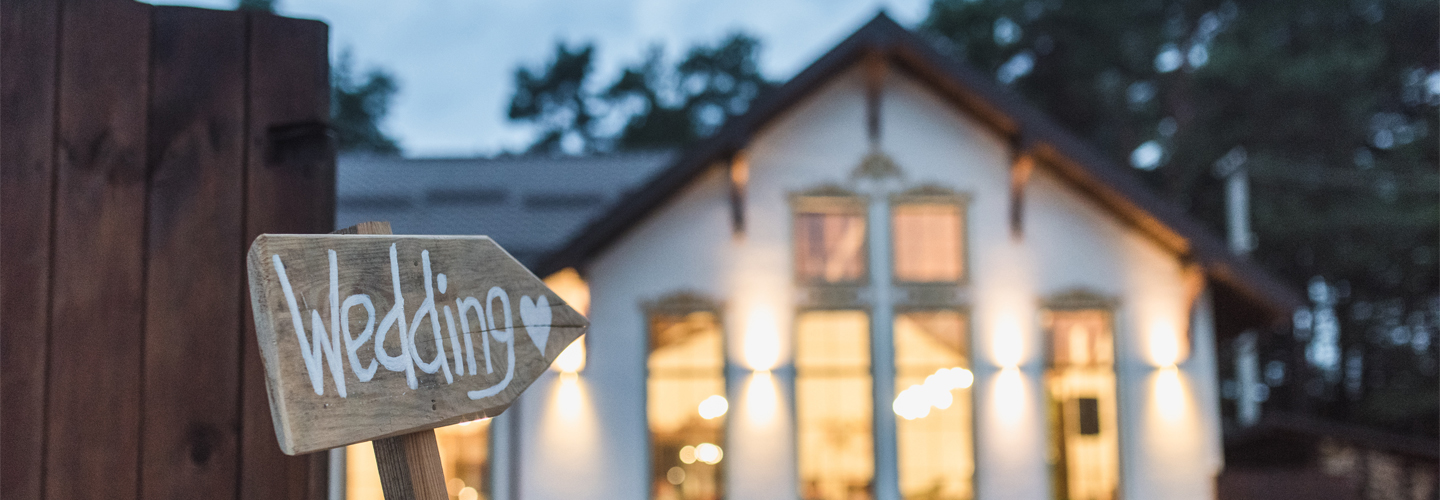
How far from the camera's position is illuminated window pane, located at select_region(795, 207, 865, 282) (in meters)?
8.54

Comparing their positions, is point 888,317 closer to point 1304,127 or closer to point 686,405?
point 686,405

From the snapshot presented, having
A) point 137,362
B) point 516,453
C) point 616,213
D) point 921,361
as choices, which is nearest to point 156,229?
point 137,362

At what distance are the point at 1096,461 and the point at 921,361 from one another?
74.0 inches

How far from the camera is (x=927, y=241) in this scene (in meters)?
8.60

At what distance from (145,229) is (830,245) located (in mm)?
7341

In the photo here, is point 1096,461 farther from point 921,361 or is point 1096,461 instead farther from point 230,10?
point 230,10

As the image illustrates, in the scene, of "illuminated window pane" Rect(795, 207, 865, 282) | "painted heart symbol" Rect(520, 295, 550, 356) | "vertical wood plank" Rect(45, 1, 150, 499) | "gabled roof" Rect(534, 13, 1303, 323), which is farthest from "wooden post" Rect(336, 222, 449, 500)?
"illuminated window pane" Rect(795, 207, 865, 282)

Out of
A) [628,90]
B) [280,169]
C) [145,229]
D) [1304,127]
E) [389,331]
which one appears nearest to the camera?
[389,331]

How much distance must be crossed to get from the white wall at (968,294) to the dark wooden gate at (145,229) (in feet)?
21.8

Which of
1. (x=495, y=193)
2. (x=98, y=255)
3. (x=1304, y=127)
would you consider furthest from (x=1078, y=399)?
(x=1304, y=127)

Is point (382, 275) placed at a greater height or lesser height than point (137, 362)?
greater

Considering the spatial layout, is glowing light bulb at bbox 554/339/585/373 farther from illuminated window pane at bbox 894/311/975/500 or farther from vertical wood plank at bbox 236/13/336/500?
vertical wood plank at bbox 236/13/336/500

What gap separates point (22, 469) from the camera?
1.41 m

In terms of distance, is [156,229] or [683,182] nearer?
[156,229]
